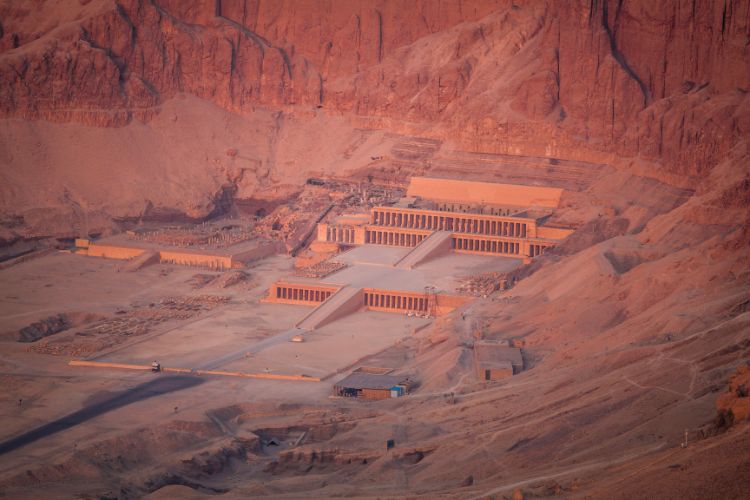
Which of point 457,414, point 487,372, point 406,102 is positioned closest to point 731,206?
point 487,372

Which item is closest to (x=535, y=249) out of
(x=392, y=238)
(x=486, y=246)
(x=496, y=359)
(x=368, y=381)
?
(x=486, y=246)

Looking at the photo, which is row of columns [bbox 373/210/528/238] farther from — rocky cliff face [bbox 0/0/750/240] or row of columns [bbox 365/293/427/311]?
row of columns [bbox 365/293/427/311]

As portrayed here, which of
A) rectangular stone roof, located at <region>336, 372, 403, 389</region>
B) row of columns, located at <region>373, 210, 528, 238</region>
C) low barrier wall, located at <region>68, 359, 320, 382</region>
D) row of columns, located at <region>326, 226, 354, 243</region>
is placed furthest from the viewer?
row of columns, located at <region>326, 226, 354, 243</region>

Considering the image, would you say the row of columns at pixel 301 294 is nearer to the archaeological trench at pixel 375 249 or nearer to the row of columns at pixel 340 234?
the archaeological trench at pixel 375 249

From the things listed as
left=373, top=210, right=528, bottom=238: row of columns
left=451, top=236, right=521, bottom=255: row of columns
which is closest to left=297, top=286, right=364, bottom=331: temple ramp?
left=451, top=236, right=521, bottom=255: row of columns

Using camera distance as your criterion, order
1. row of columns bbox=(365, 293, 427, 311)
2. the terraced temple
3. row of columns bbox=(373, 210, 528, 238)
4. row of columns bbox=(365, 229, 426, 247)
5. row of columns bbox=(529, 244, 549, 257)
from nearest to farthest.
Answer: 1. row of columns bbox=(365, 293, 427, 311)
2. the terraced temple
3. row of columns bbox=(529, 244, 549, 257)
4. row of columns bbox=(365, 229, 426, 247)
5. row of columns bbox=(373, 210, 528, 238)

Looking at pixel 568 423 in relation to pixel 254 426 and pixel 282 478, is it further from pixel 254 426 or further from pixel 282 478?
pixel 254 426

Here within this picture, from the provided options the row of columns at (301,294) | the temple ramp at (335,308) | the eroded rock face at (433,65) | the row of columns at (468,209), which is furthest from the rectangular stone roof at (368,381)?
the row of columns at (468,209)
